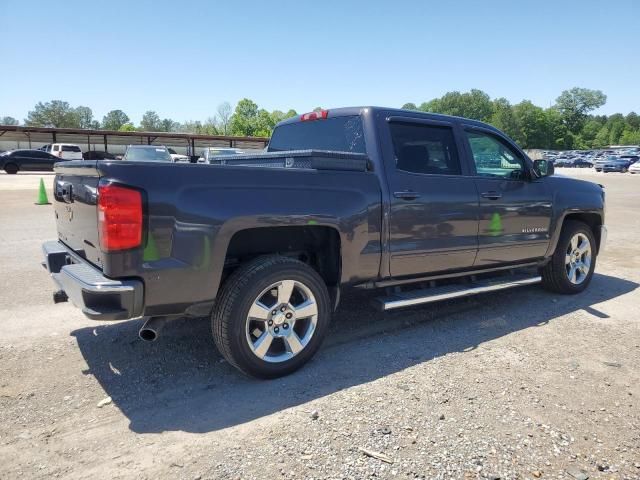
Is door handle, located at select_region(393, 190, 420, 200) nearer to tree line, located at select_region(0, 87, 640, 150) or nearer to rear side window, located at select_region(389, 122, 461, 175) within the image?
rear side window, located at select_region(389, 122, 461, 175)

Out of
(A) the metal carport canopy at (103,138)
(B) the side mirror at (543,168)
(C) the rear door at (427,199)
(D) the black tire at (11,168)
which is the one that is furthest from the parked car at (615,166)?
(D) the black tire at (11,168)

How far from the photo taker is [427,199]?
3945 millimetres

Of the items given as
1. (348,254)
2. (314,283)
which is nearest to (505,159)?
(348,254)

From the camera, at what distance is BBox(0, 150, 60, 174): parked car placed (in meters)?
30.0

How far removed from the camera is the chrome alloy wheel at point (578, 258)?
5473 mm

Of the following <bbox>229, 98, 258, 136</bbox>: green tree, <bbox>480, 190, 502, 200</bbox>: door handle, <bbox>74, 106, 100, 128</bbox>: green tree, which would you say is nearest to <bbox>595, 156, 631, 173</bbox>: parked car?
<bbox>480, 190, 502, 200</bbox>: door handle

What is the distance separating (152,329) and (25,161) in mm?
33657

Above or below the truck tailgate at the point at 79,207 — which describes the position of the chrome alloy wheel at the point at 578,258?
below

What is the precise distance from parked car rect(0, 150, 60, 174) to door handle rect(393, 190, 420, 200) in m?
31.4

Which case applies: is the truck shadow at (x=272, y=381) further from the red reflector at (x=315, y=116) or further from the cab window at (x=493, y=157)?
the red reflector at (x=315, y=116)

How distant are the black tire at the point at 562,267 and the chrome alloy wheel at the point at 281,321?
3.37 meters

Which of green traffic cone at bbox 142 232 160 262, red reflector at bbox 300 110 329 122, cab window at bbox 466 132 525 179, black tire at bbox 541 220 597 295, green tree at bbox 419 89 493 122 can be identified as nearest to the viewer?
green traffic cone at bbox 142 232 160 262

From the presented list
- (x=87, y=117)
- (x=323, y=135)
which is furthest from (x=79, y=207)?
(x=87, y=117)

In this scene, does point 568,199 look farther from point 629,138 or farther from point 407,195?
point 629,138
